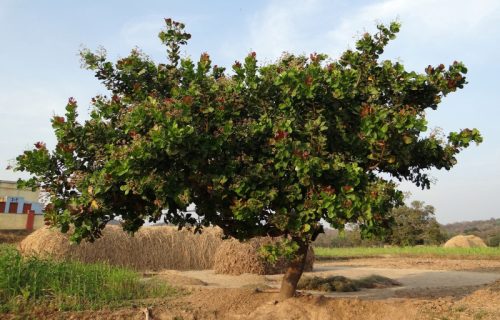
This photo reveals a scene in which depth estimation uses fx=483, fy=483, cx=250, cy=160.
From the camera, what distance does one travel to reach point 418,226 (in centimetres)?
5181

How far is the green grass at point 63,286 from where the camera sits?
25.5ft

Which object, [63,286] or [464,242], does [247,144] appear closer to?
[63,286]

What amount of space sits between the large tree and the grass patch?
4.44 metres

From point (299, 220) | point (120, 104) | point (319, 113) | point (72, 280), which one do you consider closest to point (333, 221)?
point (299, 220)

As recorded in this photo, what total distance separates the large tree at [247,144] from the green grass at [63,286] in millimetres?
1592

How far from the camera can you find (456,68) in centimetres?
788

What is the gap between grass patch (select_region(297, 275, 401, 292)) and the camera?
12098mm

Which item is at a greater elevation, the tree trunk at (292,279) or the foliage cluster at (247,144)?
the foliage cluster at (247,144)

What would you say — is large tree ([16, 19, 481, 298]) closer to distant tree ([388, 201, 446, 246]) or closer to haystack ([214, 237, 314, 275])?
haystack ([214, 237, 314, 275])

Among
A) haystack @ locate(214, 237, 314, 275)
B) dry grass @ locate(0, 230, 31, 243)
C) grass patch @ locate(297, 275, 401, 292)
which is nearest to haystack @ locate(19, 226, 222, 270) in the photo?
haystack @ locate(214, 237, 314, 275)

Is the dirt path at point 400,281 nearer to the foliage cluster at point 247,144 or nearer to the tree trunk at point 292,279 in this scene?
the tree trunk at point 292,279

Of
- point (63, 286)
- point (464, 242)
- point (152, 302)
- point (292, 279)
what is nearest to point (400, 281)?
point (292, 279)

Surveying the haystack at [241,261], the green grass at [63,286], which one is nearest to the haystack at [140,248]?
the haystack at [241,261]

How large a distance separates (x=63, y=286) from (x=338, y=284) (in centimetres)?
670
